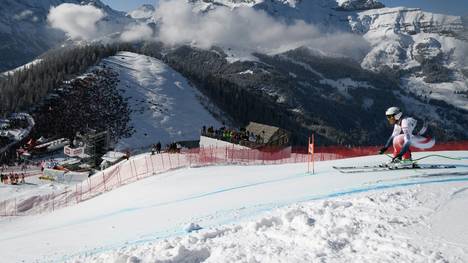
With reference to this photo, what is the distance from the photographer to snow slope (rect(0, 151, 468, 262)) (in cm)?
898

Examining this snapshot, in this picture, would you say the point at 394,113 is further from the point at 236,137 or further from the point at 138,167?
the point at 236,137

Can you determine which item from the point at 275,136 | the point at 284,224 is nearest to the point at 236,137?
the point at 275,136

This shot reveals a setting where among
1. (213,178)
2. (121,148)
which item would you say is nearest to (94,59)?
(121,148)

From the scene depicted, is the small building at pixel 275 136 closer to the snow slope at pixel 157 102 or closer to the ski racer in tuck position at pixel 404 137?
the snow slope at pixel 157 102

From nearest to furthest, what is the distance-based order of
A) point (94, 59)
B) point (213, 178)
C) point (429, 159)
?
point (429, 159) → point (213, 178) → point (94, 59)

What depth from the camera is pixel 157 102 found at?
12381 centimetres

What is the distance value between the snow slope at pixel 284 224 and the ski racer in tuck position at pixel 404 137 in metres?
1.20

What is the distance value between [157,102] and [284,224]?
115525 millimetres

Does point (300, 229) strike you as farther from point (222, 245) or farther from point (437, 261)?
point (437, 261)

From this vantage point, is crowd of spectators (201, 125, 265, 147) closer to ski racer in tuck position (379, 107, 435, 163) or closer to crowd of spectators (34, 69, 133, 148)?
ski racer in tuck position (379, 107, 435, 163)

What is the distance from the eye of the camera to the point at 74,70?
137875mm

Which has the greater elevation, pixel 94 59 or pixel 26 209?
pixel 94 59

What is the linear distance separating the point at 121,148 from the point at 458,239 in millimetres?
82171

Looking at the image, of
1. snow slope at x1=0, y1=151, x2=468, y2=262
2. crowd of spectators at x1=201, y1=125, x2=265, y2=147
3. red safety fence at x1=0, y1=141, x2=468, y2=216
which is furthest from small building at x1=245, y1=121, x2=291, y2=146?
snow slope at x1=0, y1=151, x2=468, y2=262
